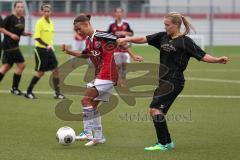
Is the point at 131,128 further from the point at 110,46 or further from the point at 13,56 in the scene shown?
the point at 13,56

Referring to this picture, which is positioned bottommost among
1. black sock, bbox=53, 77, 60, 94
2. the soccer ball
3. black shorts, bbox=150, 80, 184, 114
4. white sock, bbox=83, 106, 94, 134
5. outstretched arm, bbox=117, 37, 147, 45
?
black sock, bbox=53, 77, 60, 94

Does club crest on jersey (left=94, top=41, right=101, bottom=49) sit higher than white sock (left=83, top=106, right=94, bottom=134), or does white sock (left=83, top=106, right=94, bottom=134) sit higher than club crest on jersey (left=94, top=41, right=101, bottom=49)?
club crest on jersey (left=94, top=41, right=101, bottom=49)

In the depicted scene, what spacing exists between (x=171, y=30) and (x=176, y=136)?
2053 mm

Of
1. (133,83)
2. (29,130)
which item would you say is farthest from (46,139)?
(133,83)

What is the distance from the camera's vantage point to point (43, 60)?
1623 cm

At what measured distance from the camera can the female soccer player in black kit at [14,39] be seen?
1661cm

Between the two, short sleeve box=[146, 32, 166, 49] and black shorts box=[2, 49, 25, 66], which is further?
black shorts box=[2, 49, 25, 66]

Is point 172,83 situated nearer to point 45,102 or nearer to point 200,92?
point 45,102

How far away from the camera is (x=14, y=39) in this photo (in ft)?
54.3

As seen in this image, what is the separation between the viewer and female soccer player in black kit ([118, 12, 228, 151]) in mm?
9508

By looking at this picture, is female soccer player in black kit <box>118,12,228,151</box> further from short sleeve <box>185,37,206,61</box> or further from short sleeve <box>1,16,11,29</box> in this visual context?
short sleeve <box>1,16,11,29</box>

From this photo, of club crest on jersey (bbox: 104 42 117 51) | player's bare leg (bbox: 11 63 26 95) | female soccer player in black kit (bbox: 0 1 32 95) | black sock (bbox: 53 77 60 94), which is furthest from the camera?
player's bare leg (bbox: 11 63 26 95)

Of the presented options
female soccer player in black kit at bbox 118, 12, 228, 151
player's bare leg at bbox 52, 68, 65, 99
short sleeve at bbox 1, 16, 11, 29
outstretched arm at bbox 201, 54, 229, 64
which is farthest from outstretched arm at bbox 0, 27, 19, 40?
outstretched arm at bbox 201, 54, 229, 64

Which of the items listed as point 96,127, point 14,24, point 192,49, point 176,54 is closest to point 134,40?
point 176,54
